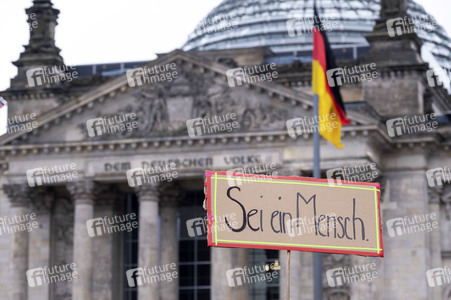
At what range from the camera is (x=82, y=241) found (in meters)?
58.1

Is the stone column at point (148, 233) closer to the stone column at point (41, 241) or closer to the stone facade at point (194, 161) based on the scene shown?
the stone facade at point (194, 161)

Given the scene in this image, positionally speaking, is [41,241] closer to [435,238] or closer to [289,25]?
[435,238]

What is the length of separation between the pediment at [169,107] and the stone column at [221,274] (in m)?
5.52

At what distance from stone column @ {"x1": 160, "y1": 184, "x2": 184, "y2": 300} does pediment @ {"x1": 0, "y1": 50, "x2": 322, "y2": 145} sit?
3.52 m

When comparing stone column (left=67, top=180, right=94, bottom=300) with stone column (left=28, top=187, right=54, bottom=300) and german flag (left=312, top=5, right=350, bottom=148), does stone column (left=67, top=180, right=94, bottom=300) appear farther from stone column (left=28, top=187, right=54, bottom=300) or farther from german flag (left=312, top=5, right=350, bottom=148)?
german flag (left=312, top=5, right=350, bottom=148)

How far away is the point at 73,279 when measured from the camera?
2308 inches

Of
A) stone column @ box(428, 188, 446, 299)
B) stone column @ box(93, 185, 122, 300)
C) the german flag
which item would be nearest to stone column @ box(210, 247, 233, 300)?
stone column @ box(93, 185, 122, 300)

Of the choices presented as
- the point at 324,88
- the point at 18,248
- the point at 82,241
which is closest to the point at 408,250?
the point at 82,241

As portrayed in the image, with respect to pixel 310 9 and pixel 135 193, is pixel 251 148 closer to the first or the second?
pixel 135 193

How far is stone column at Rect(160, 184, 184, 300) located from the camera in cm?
5897

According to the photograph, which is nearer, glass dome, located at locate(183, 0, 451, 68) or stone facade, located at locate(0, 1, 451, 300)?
stone facade, located at locate(0, 1, 451, 300)

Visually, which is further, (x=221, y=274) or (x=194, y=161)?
(x=194, y=161)

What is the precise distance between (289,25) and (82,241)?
2548 centimetres

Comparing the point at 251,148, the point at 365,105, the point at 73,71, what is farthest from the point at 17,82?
the point at 365,105
